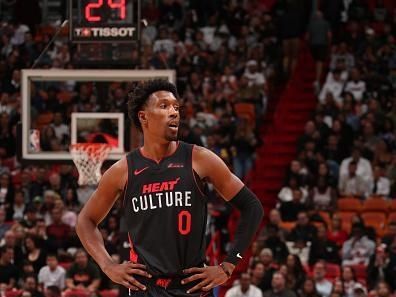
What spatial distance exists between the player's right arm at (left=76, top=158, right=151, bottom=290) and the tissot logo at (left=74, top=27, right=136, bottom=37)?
23.5 ft

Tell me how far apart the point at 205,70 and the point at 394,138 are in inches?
173

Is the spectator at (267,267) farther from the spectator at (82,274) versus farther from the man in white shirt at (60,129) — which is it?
the man in white shirt at (60,129)

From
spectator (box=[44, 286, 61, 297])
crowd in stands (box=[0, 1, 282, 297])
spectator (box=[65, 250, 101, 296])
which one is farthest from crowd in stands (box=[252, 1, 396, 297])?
spectator (box=[44, 286, 61, 297])

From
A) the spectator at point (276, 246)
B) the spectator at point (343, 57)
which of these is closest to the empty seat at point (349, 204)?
the spectator at point (276, 246)

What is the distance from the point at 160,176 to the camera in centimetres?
573

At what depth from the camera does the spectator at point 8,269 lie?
1609cm

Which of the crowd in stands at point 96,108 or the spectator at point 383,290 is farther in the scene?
the crowd in stands at point 96,108

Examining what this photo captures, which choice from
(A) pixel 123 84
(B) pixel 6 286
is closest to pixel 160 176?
(A) pixel 123 84

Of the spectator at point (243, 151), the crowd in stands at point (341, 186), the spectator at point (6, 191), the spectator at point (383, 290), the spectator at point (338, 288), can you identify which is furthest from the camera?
the spectator at point (243, 151)

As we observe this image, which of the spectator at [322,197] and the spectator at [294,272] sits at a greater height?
the spectator at [322,197]

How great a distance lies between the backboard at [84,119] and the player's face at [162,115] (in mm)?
7090

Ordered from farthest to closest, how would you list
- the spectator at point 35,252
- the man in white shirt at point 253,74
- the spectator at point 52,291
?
the man in white shirt at point 253,74 < the spectator at point 35,252 < the spectator at point 52,291

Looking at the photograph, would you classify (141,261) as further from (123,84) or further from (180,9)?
(180,9)

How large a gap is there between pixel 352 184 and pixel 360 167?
0.31 metres
